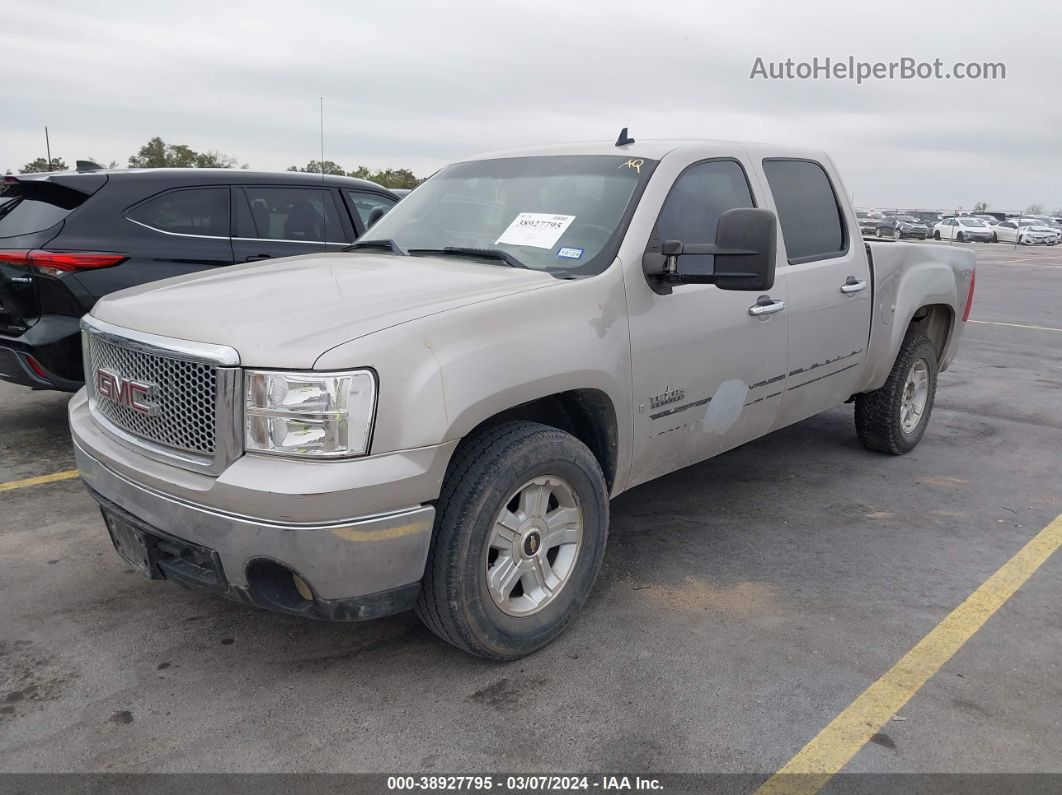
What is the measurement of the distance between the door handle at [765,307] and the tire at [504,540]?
120cm

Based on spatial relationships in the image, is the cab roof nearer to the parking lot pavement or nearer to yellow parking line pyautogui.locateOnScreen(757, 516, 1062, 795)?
the parking lot pavement

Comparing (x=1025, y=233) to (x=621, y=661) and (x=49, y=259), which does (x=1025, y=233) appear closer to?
(x=49, y=259)

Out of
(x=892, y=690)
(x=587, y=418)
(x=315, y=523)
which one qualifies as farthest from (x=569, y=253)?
(x=892, y=690)

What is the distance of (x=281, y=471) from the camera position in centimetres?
258

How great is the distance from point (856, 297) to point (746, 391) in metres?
1.17

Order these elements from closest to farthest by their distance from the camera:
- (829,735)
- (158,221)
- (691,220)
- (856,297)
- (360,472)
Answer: (360,472), (829,735), (691,220), (856,297), (158,221)

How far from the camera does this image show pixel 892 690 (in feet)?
9.77

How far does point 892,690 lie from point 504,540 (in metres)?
1.37

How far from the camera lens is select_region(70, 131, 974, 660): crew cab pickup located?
260 cm

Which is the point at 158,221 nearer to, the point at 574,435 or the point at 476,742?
the point at 574,435

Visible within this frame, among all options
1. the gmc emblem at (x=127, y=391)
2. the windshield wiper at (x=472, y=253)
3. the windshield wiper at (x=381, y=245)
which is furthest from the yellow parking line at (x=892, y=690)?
the windshield wiper at (x=381, y=245)

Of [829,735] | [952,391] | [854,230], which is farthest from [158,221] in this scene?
[952,391]

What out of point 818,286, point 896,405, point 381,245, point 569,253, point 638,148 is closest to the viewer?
point 569,253

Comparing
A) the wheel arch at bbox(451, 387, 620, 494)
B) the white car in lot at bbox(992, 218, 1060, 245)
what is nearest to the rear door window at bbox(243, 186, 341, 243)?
the wheel arch at bbox(451, 387, 620, 494)
